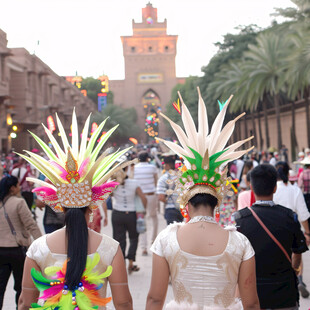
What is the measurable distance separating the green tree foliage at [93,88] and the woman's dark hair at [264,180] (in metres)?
104

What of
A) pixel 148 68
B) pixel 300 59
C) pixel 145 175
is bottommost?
pixel 145 175

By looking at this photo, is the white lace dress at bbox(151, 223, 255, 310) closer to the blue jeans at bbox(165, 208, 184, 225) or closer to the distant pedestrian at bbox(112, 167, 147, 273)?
the blue jeans at bbox(165, 208, 184, 225)

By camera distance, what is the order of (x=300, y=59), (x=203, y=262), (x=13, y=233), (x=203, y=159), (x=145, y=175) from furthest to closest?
(x=300, y=59) → (x=145, y=175) → (x=13, y=233) → (x=203, y=159) → (x=203, y=262)

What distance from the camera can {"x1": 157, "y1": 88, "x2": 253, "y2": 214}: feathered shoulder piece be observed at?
3500 mm

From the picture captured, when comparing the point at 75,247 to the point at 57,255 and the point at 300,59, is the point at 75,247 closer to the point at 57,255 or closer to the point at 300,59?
the point at 57,255

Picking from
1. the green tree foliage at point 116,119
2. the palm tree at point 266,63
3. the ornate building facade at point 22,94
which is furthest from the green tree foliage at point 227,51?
the green tree foliage at point 116,119

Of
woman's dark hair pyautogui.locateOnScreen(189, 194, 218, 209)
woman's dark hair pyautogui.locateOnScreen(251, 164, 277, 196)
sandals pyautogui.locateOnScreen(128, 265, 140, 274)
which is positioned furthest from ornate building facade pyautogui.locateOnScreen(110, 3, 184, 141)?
woman's dark hair pyautogui.locateOnScreen(189, 194, 218, 209)

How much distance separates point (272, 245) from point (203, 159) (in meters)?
1.01

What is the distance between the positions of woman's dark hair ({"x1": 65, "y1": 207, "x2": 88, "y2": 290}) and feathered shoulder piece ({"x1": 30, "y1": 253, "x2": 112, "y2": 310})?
0.04m

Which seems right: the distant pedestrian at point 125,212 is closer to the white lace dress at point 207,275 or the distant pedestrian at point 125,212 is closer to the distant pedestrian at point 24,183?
the distant pedestrian at point 24,183

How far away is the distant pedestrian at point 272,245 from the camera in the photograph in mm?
4082

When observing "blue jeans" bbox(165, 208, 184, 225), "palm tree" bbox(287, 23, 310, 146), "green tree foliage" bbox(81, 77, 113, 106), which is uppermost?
"green tree foliage" bbox(81, 77, 113, 106)

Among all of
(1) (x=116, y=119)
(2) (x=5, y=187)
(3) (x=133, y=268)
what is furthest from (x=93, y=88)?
(2) (x=5, y=187)

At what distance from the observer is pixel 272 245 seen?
4.12 meters
